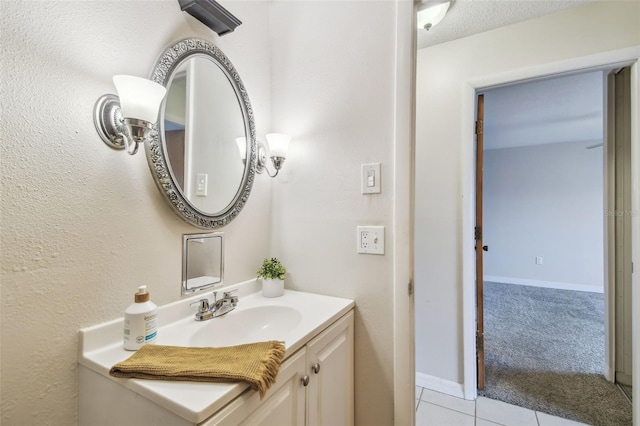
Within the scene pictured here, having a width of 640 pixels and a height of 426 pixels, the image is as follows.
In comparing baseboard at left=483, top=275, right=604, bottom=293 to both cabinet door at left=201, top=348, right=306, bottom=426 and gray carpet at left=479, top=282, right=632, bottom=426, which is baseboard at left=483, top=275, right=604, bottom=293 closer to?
gray carpet at left=479, top=282, right=632, bottom=426

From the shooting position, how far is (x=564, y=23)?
1.69 m

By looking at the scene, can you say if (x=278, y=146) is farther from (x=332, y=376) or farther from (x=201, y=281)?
(x=332, y=376)

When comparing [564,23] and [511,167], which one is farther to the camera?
[511,167]

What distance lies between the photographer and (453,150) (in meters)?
1.94

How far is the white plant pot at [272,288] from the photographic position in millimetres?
1309

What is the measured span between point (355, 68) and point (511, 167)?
16.2 ft

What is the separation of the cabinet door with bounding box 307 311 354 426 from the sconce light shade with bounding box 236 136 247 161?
2.80 ft

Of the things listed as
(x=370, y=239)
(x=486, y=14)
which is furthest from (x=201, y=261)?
(x=486, y=14)

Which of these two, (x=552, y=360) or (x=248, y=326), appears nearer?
(x=248, y=326)

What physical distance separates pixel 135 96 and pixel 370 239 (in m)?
0.98

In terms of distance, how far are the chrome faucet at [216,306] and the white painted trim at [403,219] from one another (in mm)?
683

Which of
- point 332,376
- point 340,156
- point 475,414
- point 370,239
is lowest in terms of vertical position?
point 475,414

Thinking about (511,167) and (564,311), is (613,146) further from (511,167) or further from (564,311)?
(511,167)

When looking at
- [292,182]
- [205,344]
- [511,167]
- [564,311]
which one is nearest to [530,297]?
[564,311]
